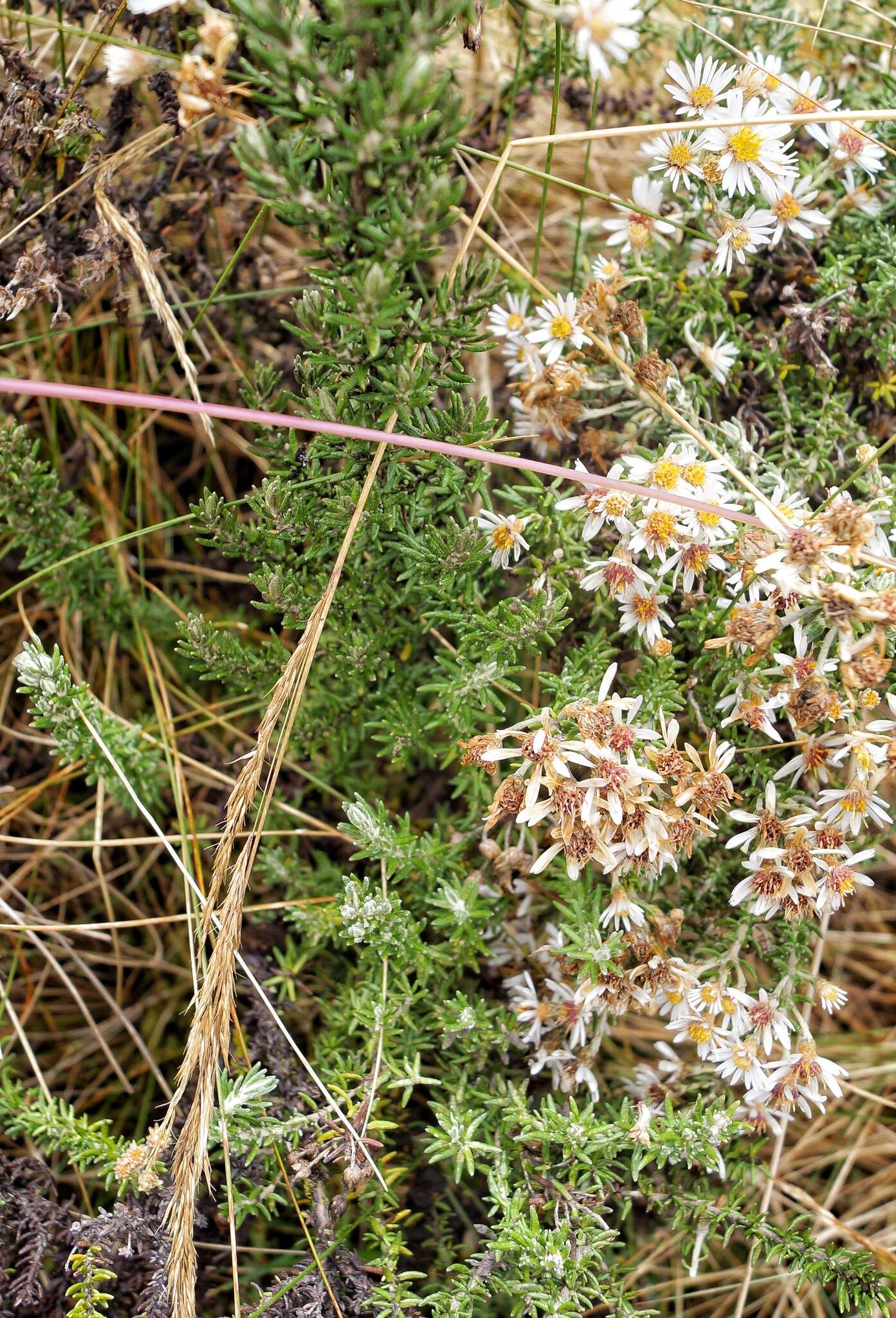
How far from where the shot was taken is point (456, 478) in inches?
103

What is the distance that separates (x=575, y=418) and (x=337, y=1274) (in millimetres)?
2475

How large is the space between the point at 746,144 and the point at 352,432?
138cm

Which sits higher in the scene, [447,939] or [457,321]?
[457,321]

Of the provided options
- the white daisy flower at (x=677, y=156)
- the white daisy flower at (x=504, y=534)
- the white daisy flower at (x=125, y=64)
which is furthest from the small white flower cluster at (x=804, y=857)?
the white daisy flower at (x=125, y=64)

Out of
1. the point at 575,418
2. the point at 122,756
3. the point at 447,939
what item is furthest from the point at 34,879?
the point at 575,418

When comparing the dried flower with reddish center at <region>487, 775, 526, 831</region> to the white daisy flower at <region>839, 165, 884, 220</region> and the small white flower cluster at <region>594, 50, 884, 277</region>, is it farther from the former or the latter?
the white daisy flower at <region>839, 165, 884, 220</region>

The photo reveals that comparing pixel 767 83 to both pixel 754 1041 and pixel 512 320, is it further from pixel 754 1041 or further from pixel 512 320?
pixel 754 1041

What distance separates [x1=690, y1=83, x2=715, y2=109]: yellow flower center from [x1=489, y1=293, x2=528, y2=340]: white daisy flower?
0.69m

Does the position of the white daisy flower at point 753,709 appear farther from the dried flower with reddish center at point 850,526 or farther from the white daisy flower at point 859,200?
the white daisy flower at point 859,200

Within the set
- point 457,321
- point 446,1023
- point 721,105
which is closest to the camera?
point 457,321

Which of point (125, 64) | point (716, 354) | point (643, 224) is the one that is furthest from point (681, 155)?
point (125, 64)

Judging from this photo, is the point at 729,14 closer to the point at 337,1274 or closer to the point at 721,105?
the point at 721,105

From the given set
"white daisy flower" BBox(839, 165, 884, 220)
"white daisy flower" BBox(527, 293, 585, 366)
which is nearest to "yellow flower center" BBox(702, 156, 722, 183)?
"white daisy flower" BBox(527, 293, 585, 366)

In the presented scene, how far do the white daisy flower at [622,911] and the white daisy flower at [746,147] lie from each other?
6.30ft
